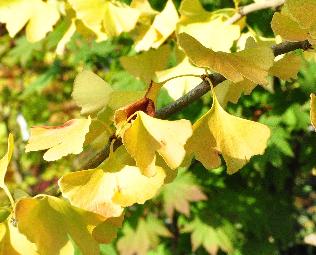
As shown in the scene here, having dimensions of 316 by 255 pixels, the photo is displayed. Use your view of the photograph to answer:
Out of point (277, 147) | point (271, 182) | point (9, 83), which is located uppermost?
point (277, 147)

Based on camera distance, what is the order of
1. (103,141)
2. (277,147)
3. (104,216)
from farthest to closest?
1. (277,147)
2. (103,141)
3. (104,216)

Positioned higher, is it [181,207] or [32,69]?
[181,207]

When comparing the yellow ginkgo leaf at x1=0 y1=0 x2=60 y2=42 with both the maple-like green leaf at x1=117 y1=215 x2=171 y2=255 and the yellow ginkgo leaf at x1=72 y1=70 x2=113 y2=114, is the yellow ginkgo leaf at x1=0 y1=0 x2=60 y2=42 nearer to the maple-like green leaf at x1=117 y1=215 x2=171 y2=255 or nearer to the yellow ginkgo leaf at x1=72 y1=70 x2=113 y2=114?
the yellow ginkgo leaf at x1=72 y1=70 x2=113 y2=114

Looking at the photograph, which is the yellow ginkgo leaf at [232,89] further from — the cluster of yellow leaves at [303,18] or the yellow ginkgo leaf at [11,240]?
the yellow ginkgo leaf at [11,240]

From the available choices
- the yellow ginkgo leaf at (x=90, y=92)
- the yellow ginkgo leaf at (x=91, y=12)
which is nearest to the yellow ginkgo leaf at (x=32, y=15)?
the yellow ginkgo leaf at (x=91, y=12)

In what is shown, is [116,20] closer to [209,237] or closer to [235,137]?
[235,137]

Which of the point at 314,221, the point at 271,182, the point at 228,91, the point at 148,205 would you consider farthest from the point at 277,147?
the point at 314,221

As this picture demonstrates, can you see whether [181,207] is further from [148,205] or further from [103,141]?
[103,141]
